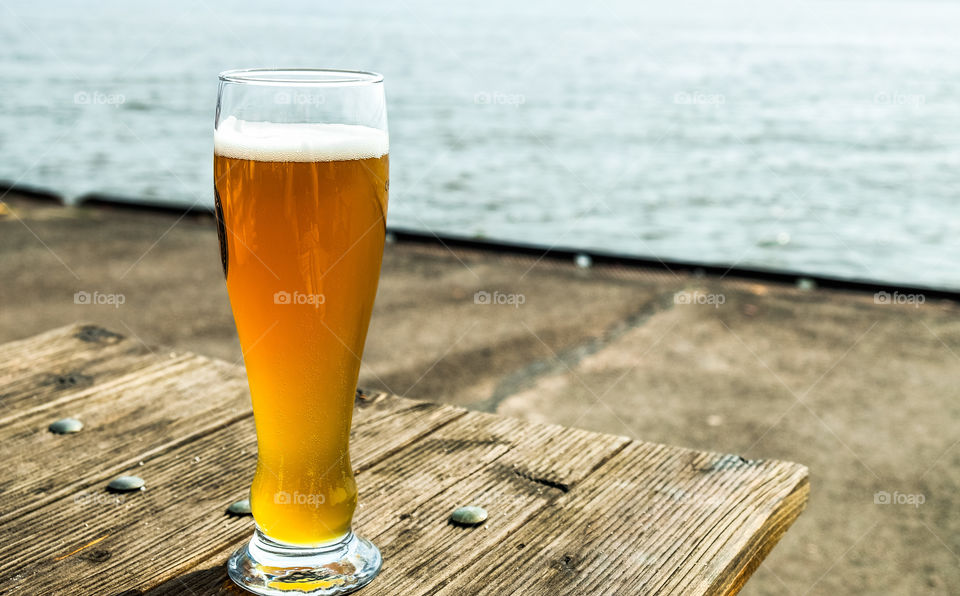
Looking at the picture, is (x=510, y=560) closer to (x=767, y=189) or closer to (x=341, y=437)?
(x=341, y=437)

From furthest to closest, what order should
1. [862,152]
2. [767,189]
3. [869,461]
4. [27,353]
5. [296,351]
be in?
[862,152] → [767,189] → [869,461] → [27,353] → [296,351]

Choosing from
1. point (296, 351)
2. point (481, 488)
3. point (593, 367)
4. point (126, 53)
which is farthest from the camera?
point (126, 53)

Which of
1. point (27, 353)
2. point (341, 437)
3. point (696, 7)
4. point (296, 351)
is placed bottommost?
point (696, 7)

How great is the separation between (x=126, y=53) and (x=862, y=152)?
1690 centimetres

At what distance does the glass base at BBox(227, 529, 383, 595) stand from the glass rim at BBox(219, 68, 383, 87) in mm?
487

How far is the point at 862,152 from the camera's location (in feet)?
32.7

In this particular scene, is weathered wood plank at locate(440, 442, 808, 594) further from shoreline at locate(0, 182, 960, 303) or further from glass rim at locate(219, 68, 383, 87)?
shoreline at locate(0, 182, 960, 303)

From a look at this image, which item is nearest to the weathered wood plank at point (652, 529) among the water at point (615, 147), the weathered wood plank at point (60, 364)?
the weathered wood plank at point (60, 364)

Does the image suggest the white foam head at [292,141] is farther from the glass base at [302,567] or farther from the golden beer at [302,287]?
the glass base at [302,567]

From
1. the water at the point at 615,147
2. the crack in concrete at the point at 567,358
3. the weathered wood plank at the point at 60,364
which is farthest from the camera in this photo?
the water at the point at 615,147

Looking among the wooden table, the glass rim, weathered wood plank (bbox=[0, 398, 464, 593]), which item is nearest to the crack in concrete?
the wooden table

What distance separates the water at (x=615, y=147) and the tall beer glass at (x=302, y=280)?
4.36m

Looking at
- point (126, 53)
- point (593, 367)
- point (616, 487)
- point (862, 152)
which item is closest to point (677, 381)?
point (593, 367)

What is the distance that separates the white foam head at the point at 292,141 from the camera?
1.01 metres
